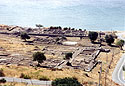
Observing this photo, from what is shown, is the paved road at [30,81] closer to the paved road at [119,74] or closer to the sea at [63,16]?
the paved road at [119,74]

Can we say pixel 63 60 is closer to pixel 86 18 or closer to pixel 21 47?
pixel 21 47

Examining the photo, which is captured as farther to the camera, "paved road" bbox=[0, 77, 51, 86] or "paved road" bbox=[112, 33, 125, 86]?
"paved road" bbox=[112, 33, 125, 86]

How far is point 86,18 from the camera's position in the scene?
5103 inches

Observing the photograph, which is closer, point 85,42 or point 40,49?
point 40,49

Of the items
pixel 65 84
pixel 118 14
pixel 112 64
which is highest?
pixel 118 14

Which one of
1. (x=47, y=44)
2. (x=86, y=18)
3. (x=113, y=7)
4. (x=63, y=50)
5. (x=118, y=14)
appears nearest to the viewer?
(x=63, y=50)

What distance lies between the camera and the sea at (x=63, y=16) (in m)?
118

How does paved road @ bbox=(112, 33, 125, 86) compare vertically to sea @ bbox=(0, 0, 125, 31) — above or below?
below

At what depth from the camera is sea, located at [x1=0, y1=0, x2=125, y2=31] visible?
4660 inches

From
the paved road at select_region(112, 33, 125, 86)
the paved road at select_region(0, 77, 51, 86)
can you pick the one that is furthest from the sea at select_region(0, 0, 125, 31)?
the paved road at select_region(0, 77, 51, 86)

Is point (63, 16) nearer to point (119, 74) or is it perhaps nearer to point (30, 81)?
point (119, 74)

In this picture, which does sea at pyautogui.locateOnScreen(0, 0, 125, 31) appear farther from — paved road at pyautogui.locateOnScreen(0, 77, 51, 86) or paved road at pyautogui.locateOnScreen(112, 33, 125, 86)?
paved road at pyautogui.locateOnScreen(0, 77, 51, 86)

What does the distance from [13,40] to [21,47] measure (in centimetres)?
972

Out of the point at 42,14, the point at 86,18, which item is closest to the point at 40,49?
the point at 86,18
